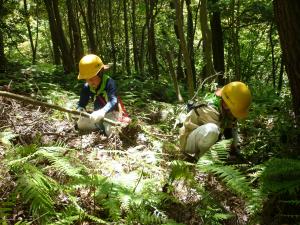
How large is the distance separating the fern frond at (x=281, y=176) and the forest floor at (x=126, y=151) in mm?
404

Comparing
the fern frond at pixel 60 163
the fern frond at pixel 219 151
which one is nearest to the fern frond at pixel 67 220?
the fern frond at pixel 60 163

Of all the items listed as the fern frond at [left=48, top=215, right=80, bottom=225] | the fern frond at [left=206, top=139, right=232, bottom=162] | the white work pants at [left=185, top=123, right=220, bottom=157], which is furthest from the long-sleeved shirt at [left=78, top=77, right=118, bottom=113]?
the fern frond at [left=48, top=215, right=80, bottom=225]

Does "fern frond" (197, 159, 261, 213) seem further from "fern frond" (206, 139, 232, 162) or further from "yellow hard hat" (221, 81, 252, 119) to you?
"yellow hard hat" (221, 81, 252, 119)

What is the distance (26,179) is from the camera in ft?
10.9

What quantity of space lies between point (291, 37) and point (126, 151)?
2.22 metres

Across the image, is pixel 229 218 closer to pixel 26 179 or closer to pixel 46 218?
pixel 46 218

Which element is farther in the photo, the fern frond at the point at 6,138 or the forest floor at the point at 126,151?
the fern frond at the point at 6,138

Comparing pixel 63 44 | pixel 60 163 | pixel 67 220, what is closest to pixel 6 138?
pixel 60 163

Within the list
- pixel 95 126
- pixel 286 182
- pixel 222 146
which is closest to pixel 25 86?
pixel 95 126

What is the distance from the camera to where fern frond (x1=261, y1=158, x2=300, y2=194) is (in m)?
3.29

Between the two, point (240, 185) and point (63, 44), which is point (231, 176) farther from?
point (63, 44)

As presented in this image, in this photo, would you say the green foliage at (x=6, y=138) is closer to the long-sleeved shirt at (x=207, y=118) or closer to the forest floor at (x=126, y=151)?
the forest floor at (x=126, y=151)

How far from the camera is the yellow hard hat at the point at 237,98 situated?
4.52 metres

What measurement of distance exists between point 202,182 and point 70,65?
8802mm
